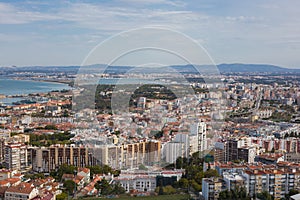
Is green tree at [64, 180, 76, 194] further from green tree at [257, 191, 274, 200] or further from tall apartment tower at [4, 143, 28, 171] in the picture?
green tree at [257, 191, 274, 200]

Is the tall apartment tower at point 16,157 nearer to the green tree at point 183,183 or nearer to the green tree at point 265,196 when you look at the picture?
the green tree at point 183,183

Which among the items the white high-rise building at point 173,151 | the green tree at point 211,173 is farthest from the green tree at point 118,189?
the green tree at point 211,173

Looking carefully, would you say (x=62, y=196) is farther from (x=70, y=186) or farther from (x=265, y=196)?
(x=265, y=196)

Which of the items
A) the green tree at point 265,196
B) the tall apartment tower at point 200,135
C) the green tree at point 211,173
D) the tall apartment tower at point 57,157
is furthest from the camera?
the tall apartment tower at point 57,157

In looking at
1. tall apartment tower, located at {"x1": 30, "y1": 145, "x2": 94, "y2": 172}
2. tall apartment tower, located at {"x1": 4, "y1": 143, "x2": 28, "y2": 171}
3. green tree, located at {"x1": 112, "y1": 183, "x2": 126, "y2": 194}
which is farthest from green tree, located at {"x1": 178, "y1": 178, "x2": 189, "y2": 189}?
tall apartment tower, located at {"x1": 4, "y1": 143, "x2": 28, "y2": 171}

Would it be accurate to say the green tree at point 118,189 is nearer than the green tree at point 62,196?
No

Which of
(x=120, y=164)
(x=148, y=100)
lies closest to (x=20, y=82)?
(x=148, y=100)

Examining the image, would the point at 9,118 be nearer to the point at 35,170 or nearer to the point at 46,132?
the point at 46,132

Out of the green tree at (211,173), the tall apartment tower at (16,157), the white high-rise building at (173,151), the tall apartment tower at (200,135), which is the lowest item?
the tall apartment tower at (16,157)

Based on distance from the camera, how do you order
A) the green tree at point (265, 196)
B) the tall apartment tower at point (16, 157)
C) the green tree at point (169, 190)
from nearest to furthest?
the green tree at point (265, 196) < the green tree at point (169, 190) < the tall apartment tower at point (16, 157)
